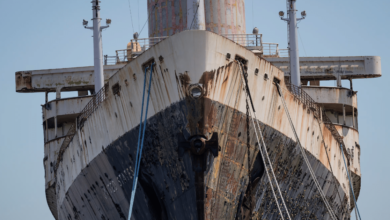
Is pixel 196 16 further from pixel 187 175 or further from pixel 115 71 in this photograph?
pixel 115 71

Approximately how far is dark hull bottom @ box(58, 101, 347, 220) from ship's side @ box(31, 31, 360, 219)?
22 millimetres

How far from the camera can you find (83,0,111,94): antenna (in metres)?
20.5

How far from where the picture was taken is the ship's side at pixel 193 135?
14.3 meters

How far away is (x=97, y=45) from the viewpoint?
2059cm

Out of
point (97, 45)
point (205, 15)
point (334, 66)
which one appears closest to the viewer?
point (97, 45)

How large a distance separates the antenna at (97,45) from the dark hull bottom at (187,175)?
14.8 ft

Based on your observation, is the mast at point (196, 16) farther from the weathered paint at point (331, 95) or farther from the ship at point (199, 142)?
the weathered paint at point (331, 95)

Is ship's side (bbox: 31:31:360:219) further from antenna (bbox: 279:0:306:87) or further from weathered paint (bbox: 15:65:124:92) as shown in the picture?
weathered paint (bbox: 15:65:124:92)

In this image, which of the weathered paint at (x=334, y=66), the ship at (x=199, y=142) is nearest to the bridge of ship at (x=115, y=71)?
the weathered paint at (x=334, y=66)

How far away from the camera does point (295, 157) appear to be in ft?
53.2

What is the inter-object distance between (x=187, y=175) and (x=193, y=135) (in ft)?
2.84

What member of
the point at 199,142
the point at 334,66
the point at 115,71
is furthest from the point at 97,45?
the point at 334,66

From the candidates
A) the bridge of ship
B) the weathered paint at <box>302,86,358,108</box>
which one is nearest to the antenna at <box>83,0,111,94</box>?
the bridge of ship

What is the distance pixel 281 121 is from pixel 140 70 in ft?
11.4
